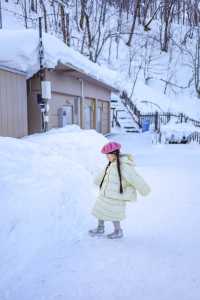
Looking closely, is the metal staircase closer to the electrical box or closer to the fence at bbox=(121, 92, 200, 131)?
the fence at bbox=(121, 92, 200, 131)

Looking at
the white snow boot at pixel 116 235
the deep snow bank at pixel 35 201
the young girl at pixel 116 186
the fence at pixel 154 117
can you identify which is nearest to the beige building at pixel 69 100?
the fence at pixel 154 117

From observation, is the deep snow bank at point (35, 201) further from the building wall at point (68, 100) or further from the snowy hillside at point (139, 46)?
the snowy hillside at point (139, 46)

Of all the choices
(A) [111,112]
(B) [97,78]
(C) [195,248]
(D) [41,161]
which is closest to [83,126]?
(B) [97,78]

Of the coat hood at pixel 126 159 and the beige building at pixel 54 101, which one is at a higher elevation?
the beige building at pixel 54 101

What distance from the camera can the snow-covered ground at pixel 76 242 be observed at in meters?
2.69


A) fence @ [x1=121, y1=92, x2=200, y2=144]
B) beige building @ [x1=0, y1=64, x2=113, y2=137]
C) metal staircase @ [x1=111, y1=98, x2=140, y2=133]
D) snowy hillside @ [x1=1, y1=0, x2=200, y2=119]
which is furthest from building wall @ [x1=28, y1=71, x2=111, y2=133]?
snowy hillside @ [x1=1, y1=0, x2=200, y2=119]

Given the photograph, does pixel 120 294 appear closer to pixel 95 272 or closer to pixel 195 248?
pixel 95 272

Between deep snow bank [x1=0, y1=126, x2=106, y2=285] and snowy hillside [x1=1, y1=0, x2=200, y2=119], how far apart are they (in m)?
21.5

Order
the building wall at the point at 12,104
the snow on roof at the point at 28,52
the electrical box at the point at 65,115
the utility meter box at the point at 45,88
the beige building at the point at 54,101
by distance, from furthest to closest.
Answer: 1. the electrical box at the point at 65,115
2. the utility meter box at the point at 45,88
3. the snow on roof at the point at 28,52
4. the beige building at the point at 54,101
5. the building wall at the point at 12,104

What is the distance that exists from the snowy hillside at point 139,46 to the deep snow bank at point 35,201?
21450 millimetres

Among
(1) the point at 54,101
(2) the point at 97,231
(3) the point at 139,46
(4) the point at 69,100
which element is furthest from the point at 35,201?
(3) the point at 139,46

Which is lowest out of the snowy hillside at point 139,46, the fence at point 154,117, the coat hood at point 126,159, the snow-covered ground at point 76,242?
the snow-covered ground at point 76,242

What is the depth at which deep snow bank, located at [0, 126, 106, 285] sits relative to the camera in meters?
3.03

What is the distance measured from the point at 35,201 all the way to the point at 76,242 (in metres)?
0.68
